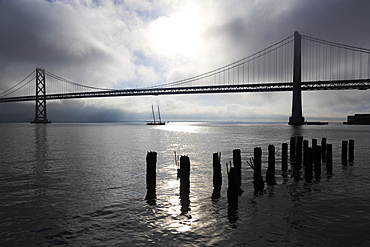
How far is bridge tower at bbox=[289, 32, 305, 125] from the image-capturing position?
68812 millimetres

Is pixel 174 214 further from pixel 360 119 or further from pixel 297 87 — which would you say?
pixel 360 119

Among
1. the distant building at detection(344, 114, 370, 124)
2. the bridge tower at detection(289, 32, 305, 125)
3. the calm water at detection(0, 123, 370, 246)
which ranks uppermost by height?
the bridge tower at detection(289, 32, 305, 125)

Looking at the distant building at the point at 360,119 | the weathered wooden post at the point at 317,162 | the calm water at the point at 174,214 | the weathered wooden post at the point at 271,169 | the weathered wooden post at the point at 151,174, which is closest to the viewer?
the calm water at the point at 174,214

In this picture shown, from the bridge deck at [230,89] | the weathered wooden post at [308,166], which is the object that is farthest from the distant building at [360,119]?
the weathered wooden post at [308,166]

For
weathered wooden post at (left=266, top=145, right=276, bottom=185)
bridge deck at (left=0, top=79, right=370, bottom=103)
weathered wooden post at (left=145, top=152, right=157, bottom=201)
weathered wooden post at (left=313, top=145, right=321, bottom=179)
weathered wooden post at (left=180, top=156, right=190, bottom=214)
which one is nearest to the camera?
weathered wooden post at (left=180, top=156, right=190, bottom=214)

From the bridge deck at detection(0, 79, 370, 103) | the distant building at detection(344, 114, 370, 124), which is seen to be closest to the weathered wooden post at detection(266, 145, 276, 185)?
the bridge deck at detection(0, 79, 370, 103)

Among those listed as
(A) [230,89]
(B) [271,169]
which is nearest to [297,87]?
(A) [230,89]

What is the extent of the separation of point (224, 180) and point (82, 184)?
17.2 feet

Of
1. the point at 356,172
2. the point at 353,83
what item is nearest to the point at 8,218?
the point at 356,172

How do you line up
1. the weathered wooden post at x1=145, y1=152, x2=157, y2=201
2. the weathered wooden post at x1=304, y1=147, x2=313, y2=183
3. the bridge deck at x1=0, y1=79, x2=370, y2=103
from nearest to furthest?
the weathered wooden post at x1=145, y1=152, x2=157, y2=201
the weathered wooden post at x1=304, y1=147, x2=313, y2=183
the bridge deck at x1=0, y1=79, x2=370, y2=103

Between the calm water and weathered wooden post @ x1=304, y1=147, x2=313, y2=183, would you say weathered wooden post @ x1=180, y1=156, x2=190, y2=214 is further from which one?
weathered wooden post @ x1=304, y1=147, x2=313, y2=183

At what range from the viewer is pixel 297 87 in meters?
68.9

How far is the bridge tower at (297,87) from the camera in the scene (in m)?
68.8

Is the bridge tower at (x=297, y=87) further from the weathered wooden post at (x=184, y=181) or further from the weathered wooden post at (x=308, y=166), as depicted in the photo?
the weathered wooden post at (x=184, y=181)
